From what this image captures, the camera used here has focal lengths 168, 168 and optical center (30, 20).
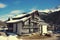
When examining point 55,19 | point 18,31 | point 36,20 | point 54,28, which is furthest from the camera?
point 55,19

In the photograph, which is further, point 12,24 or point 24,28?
point 12,24

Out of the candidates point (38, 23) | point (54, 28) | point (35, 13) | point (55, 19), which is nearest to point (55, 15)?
point (55, 19)

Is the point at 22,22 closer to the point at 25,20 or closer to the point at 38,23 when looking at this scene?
the point at 25,20

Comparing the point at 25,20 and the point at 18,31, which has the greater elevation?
the point at 25,20

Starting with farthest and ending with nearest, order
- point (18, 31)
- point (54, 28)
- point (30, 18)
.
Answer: point (54, 28)
point (30, 18)
point (18, 31)

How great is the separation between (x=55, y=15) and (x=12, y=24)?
1416 centimetres

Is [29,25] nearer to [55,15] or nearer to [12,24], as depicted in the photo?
[12,24]

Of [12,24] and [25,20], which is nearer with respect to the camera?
[25,20]

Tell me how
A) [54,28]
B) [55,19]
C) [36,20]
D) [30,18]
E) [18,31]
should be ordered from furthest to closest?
[55,19] < [54,28] < [36,20] < [30,18] < [18,31]

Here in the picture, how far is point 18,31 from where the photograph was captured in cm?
2784

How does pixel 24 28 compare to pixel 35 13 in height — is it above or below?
below

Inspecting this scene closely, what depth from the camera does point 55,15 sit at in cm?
4109

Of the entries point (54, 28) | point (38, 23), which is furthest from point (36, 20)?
point (54, 28)

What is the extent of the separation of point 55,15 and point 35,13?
29.7 feet
